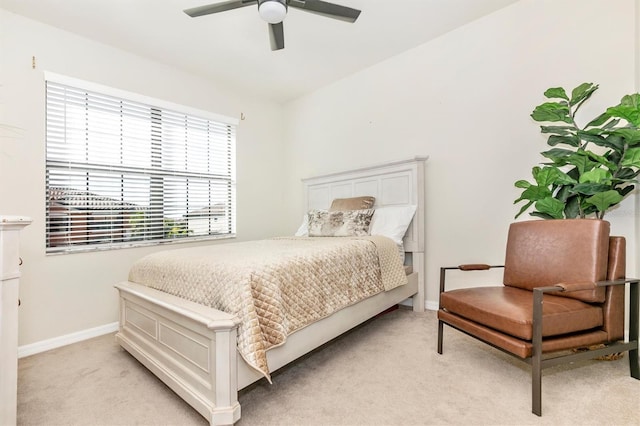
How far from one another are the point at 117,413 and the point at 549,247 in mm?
2692

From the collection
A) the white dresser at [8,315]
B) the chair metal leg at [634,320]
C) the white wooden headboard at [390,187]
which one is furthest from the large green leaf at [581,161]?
the white dresser at [8,315]

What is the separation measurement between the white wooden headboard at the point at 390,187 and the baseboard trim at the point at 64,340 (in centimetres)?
261

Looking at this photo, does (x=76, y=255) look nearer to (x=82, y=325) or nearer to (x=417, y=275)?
(x=82, y=325)

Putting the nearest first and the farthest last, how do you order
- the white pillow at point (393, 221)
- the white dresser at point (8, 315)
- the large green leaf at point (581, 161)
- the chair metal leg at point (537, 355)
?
1. the white dresser at point (8, 315)
2. the chair metal leg at point (537, 355)
3. the large green leaf at point (581, 161)
4. the white pillow at point (393, 221)

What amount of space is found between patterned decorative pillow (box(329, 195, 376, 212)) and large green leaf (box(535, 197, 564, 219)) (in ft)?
5.07

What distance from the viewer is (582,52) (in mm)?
2254

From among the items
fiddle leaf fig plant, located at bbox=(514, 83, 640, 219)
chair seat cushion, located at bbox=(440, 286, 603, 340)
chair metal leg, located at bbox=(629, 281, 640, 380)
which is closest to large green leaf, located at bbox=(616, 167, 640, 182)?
fiddle leaf fig plant, located at bbox=(514, 83, 640, 219)

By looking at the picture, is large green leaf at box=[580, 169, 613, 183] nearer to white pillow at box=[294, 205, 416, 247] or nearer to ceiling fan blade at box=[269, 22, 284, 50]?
white pillow at box=[294, 205, 416, 247]

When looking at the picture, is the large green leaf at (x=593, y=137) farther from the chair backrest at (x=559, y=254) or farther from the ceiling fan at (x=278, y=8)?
→ the ceiling fan at (x=278, y=8)

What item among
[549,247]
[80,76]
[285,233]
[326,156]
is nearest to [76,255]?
[80,76]

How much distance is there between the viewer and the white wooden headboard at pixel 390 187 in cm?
301

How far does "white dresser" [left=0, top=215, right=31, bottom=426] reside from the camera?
4.16 ft

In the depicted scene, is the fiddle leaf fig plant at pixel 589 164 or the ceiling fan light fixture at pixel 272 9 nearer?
the fiddle leaf fig plant at pixel 589 164

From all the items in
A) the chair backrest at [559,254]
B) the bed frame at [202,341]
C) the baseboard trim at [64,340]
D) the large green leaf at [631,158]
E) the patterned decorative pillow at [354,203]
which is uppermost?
the large green leaf at [631,158]
